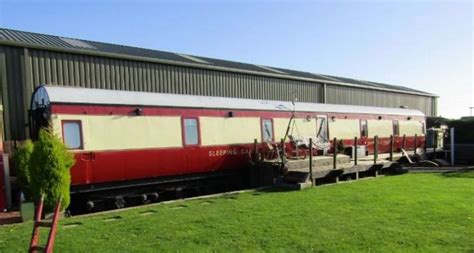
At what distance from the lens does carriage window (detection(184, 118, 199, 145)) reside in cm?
1420

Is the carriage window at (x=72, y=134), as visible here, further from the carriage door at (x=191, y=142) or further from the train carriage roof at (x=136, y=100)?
the carriage door at (x=191, y=142)

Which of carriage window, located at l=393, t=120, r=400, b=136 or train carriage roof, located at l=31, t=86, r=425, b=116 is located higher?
train carriage roof, located at l=31, t=86, r=425, b=116

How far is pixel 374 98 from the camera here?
34062 millimetres

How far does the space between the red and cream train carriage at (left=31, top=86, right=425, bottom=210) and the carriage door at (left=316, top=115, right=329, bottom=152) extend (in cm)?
55

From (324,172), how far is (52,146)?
10054mm

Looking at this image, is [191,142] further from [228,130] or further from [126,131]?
[126,131]

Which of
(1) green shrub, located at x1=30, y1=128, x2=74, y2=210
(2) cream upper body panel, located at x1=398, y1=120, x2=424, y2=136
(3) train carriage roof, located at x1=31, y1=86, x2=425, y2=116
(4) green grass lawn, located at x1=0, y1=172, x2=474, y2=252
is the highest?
(3) train carriage roof, located at x1=31, y1=86, x2=425, y2=116

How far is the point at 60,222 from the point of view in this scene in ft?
30.5

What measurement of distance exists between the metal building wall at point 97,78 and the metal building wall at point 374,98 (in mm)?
6383

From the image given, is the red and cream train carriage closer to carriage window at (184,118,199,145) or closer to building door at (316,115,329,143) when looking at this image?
carriage window at (184,118,199,145)

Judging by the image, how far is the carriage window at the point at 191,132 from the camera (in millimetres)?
14203

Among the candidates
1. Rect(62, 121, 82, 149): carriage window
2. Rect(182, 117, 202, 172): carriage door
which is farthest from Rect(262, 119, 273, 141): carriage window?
Rect(62, 121, 82, 149): carriage window

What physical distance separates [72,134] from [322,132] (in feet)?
38.3

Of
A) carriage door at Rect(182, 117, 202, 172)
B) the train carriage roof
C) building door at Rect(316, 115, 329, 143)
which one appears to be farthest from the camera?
building door at Rect(316, 115, 329, 143)
